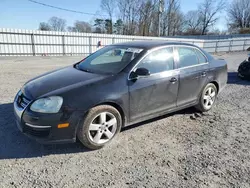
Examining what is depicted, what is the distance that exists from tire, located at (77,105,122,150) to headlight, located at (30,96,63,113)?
1.36 ft

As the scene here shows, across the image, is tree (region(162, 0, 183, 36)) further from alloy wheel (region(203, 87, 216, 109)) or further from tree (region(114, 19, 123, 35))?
alloy wheel (region(203, 87, 216, 109))

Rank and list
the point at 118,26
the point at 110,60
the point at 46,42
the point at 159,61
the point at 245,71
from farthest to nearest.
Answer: the point at 118,26, the point at 46,42, the point at 245,71, the point at 110,60, the point at 159,61

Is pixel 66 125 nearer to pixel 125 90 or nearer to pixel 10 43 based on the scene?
pixel 125 90

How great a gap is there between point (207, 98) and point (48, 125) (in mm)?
3442

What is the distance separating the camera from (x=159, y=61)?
3500 mm

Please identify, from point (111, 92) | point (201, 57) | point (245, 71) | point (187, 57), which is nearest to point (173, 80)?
point (187, 57)

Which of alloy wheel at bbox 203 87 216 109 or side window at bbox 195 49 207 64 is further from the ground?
side window at bbox 195 49 207 64

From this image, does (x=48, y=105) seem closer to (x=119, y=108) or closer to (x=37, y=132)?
(x=37, y=132)

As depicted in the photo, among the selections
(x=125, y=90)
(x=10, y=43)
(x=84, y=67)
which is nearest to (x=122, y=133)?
(x=125, y=90)

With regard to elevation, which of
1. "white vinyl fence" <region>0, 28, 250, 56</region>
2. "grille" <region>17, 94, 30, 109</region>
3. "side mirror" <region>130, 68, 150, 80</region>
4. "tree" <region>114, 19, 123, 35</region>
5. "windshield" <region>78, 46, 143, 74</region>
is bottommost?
"grille" <region>17, 94, 30, 109</region>

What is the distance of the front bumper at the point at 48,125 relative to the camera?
2537mm

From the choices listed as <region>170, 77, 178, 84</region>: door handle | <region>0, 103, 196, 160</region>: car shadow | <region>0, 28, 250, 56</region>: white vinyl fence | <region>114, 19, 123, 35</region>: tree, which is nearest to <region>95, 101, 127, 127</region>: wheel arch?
<region>0, 103, 196, 160</region>: car shadow

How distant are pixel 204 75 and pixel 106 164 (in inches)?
112

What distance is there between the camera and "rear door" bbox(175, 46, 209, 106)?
3.76 meters
